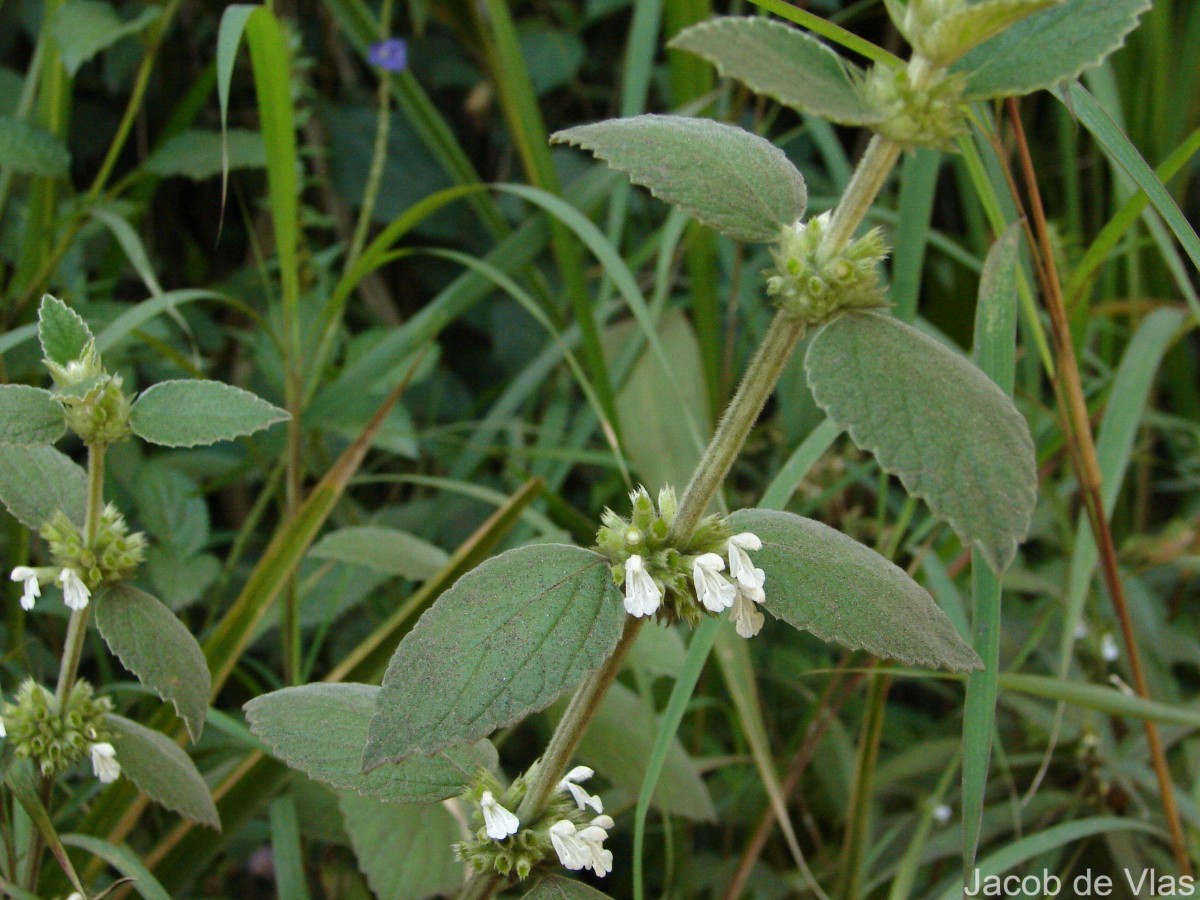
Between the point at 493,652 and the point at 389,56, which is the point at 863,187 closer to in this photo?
the point at 493,652

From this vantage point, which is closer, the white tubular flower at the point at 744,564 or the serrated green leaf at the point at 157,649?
the white tubular flower at the point at 744,564

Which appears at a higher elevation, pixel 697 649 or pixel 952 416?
pixel 952 416

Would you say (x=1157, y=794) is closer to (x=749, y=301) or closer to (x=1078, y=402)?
(x=1078, y=402)

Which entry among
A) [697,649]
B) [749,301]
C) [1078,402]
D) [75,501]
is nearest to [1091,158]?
[749,301]

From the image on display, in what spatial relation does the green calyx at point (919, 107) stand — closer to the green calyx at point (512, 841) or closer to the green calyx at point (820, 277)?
the green calyx at point (820, 277)

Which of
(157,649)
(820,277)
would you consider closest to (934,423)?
(820,277)

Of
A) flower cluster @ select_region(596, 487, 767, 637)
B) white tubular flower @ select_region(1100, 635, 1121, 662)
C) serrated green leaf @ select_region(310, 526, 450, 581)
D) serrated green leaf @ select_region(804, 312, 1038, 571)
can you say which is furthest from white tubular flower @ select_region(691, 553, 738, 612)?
white tubular flower @ select_region(1100, 635, 1121, 662)

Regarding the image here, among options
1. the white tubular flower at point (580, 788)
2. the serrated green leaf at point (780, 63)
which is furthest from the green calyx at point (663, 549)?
the serrated green leaf at point (780, 63)
